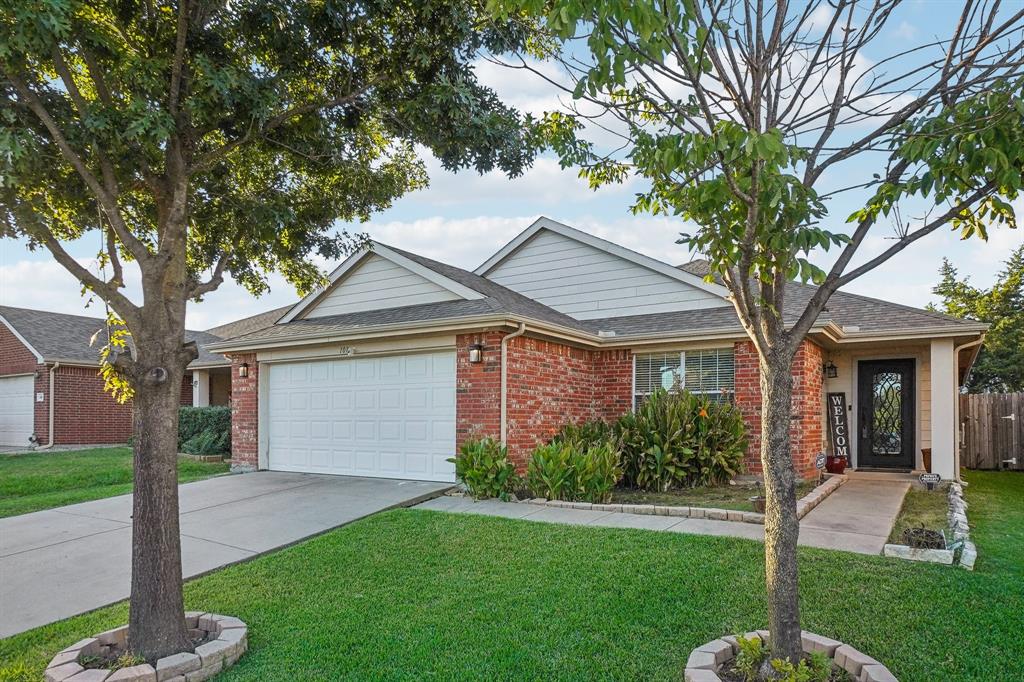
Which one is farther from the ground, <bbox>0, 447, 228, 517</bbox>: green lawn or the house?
the house

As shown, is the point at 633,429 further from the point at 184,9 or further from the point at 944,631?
the point at 184,9

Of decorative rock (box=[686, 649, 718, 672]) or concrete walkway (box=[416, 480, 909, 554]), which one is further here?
concrete walkway (box=[416, 480, 909, 554])

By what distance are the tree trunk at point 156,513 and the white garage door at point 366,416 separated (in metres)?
5.76

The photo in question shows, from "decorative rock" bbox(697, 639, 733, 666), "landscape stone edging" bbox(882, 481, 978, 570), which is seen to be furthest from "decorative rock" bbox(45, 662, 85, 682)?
"landscape stone edging" bbox(882, 481, 978, 570)

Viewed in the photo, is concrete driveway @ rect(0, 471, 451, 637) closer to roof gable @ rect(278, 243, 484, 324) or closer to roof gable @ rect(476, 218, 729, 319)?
roof gable @ rect(278, 243, 484, 324)

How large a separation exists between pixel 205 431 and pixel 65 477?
4.21 m

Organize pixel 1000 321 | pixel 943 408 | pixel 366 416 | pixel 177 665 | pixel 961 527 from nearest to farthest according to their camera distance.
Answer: pixel 177 665, pixel 961 527, pixel 943 408, pixel 366 416, pixel 1000 321

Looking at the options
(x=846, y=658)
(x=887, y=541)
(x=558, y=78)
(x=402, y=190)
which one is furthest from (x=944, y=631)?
(x=402, y=190)

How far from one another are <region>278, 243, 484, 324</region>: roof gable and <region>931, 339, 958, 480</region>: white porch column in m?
7.99

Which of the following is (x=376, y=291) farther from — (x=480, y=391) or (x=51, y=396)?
(x=51, y=396)

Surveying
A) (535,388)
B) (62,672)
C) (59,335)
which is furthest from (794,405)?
(59,335)

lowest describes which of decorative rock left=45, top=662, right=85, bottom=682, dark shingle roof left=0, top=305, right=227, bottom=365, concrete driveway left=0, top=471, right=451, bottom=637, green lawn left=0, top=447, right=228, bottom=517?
green lawn left=0, top=447, right=228, bottom=517

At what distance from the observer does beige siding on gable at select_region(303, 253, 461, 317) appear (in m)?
11.6

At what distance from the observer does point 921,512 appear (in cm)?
792
